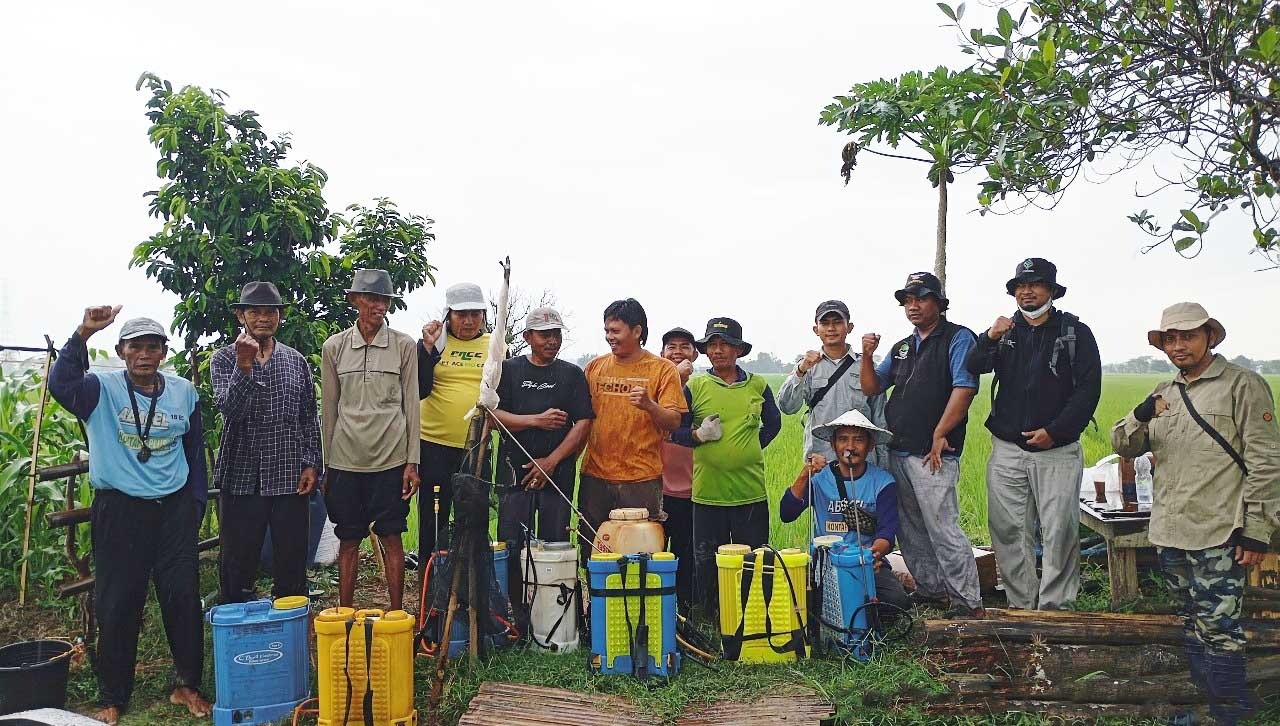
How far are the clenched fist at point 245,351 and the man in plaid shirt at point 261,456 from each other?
2 centimetres

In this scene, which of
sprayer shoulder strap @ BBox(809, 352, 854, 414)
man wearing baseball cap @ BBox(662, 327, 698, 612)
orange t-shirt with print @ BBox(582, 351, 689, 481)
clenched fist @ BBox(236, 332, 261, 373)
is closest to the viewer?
clenched fist @ BBox(236, 332, 261, 373)

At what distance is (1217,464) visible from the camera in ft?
14.5

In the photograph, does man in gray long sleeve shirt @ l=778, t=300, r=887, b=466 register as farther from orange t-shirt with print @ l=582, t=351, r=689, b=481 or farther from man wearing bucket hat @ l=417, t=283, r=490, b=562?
man wearing bucket hat @ l=417, t=283, r=490, b=562

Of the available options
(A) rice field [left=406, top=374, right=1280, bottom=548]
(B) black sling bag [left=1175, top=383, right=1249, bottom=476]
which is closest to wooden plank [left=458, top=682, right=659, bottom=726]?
(A) rice field [left=406, top=374, right=1280, bottom=548]

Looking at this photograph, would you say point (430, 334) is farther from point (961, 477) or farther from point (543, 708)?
point (961, 477)

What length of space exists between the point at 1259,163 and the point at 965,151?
4.33 ft

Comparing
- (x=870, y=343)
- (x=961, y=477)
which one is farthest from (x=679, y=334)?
(x=961, y=477)

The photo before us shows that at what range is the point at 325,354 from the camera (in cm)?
549

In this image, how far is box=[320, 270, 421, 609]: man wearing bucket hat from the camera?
17.6 ft

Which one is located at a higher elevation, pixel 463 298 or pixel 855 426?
pixel 463 298

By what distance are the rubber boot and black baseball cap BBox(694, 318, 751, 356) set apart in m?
3.11

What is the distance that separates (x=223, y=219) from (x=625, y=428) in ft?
11.1

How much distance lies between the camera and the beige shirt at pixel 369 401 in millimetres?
5367

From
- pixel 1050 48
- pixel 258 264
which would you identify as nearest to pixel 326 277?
pixel 258 264
